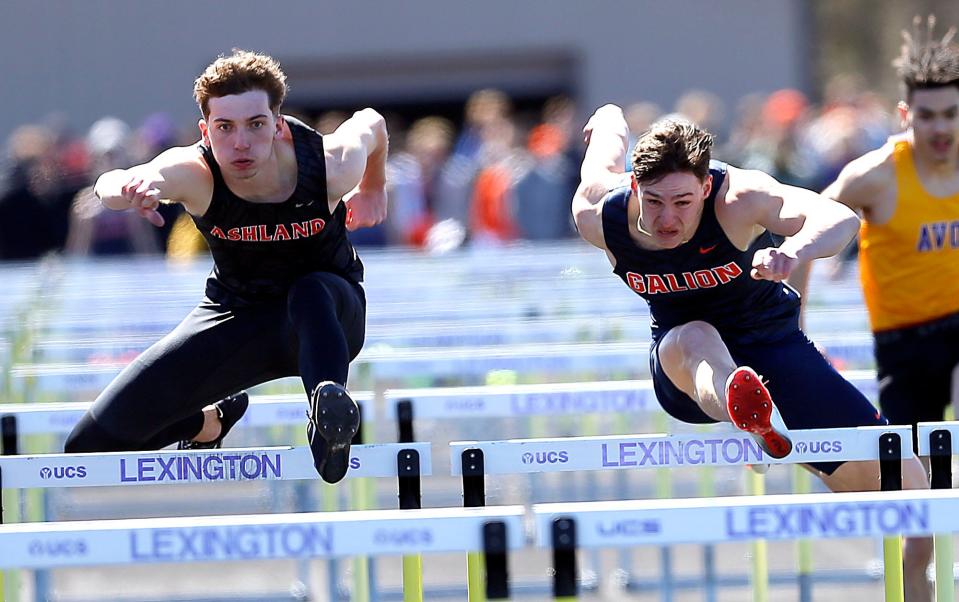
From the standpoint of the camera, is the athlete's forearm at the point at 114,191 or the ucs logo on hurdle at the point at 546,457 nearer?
the ucs logo on hurdle at the point at 546,457

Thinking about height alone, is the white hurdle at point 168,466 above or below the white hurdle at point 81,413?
below

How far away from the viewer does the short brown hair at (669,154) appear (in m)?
4.81

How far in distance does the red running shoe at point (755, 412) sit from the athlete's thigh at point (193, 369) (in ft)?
5.17

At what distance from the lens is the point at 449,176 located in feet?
48.6

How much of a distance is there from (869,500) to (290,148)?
97.5 inches

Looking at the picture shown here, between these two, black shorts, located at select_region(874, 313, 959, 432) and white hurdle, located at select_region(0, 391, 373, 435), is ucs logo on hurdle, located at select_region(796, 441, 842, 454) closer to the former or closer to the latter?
white hurdle, located at select_region(0, 391, 373, 435)

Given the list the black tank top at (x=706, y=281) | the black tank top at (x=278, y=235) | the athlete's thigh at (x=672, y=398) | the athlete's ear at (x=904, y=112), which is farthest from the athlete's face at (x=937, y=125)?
the black tank top at (x=278, y=235)

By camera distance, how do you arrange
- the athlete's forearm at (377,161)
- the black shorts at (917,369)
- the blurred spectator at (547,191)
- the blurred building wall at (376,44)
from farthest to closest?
1. the blurred building wall at (376,44)
2. the blurred spectator at (547,191)
3. the black shorts at (917,369)
4. the athlete's forearm at (377,161)

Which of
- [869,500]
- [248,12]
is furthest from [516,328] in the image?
[248,12]

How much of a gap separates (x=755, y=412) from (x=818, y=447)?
0.21 meters

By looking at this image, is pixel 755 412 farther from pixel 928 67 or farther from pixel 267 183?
pixel 928 67

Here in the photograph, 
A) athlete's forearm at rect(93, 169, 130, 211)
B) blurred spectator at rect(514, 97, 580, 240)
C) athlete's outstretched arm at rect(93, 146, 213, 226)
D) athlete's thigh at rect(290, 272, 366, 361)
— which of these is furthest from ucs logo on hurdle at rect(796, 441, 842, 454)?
blurred spectator at rect(514, 97, 580, 240)

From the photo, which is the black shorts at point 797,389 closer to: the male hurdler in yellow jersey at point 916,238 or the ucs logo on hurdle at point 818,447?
the ucs logo on hurdle at point 818,447

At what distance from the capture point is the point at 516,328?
314 inches
